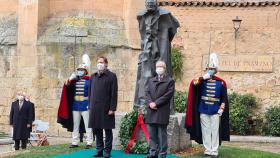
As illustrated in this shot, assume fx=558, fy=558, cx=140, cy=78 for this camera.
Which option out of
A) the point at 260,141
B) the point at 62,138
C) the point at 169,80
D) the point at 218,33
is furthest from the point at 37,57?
the point at 169,80

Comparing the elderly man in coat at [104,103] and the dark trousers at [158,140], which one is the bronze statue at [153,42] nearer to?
the elderly man in coat at [104,103]

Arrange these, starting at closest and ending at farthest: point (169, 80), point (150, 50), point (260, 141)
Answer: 1. point (169, 80)
2. point (150, 50)
3. point (260, 141)

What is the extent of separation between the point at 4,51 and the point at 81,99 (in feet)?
29.9

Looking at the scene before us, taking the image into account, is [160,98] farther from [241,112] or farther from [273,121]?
[273,121]

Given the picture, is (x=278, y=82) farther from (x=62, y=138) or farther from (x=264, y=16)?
(x=62, y=138)

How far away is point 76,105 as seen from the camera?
11133 mm

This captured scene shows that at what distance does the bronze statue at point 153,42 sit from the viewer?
10.3 m

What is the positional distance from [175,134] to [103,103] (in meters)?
1.62

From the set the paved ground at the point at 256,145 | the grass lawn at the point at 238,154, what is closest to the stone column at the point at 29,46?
the paved ground at the point at 256,145

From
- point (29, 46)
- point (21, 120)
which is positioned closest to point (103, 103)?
point (21, 120)

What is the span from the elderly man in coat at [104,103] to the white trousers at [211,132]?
5.82 ft

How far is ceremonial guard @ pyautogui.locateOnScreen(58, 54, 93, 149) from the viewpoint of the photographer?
437 inches

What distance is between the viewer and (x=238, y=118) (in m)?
18.3

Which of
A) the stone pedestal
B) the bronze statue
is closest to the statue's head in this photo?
the bronze statue
